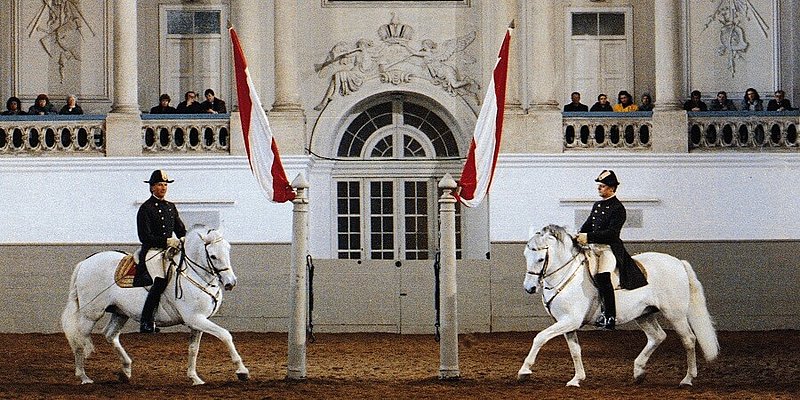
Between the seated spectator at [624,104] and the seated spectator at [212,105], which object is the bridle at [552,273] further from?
the seated spectator at [212,105]

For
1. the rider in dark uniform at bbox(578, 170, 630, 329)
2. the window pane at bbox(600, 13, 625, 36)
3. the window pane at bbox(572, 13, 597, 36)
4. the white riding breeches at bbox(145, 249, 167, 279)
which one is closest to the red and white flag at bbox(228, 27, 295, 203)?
the white riding breeches at bbox(145, 249, 167, 279)

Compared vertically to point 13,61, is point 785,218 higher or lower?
lower

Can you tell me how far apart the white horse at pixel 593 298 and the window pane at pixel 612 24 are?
9985 millimetres

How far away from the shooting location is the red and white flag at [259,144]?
14.6 meters

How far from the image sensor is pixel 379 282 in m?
21.1

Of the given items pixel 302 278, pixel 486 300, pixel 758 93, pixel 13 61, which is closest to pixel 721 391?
pixel 302 278

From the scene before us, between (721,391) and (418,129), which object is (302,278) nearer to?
(721,391)

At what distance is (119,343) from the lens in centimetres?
1441

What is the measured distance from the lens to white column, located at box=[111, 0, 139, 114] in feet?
72.1

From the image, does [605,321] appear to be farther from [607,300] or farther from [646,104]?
[646,104]

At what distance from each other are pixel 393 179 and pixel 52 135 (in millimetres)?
5877

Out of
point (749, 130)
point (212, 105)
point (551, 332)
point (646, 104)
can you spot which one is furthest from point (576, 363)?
point (212, 105)

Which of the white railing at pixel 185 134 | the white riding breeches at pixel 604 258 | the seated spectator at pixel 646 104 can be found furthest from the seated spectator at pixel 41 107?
the white riding breeches at pixel 604 258

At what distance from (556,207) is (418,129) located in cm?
372
